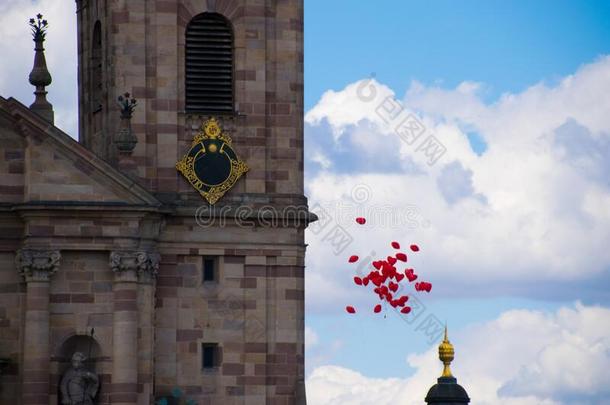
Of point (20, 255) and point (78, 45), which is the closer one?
point (20, 255)

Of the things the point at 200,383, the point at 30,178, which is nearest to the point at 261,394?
the point at 200,383

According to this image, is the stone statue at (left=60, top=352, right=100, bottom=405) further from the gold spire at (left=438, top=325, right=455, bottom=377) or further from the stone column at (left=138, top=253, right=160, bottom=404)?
the gold spire at (left=438, top=325, right=455, bottom=377)

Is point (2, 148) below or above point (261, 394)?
above

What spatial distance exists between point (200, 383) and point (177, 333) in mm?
1480

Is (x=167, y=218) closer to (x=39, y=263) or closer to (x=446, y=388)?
(x=39, y=263)

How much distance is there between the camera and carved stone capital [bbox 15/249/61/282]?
96.8 meters

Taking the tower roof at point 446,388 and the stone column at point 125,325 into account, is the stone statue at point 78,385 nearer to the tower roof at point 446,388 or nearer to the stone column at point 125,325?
the stone column at point 125,325

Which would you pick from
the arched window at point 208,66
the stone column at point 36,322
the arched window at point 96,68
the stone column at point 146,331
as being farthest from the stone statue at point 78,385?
the arched window at point 96,68

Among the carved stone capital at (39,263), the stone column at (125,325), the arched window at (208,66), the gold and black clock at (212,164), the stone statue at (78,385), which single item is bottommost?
the stone statue at (78,385)

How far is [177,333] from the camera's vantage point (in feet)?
324

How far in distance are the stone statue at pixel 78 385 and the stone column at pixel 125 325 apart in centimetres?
56

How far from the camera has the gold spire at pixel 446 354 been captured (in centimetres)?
10712

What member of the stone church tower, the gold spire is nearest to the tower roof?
the gold spire

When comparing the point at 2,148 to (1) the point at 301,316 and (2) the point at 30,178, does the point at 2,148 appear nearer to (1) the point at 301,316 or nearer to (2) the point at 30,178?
(2) the point at 30,178
